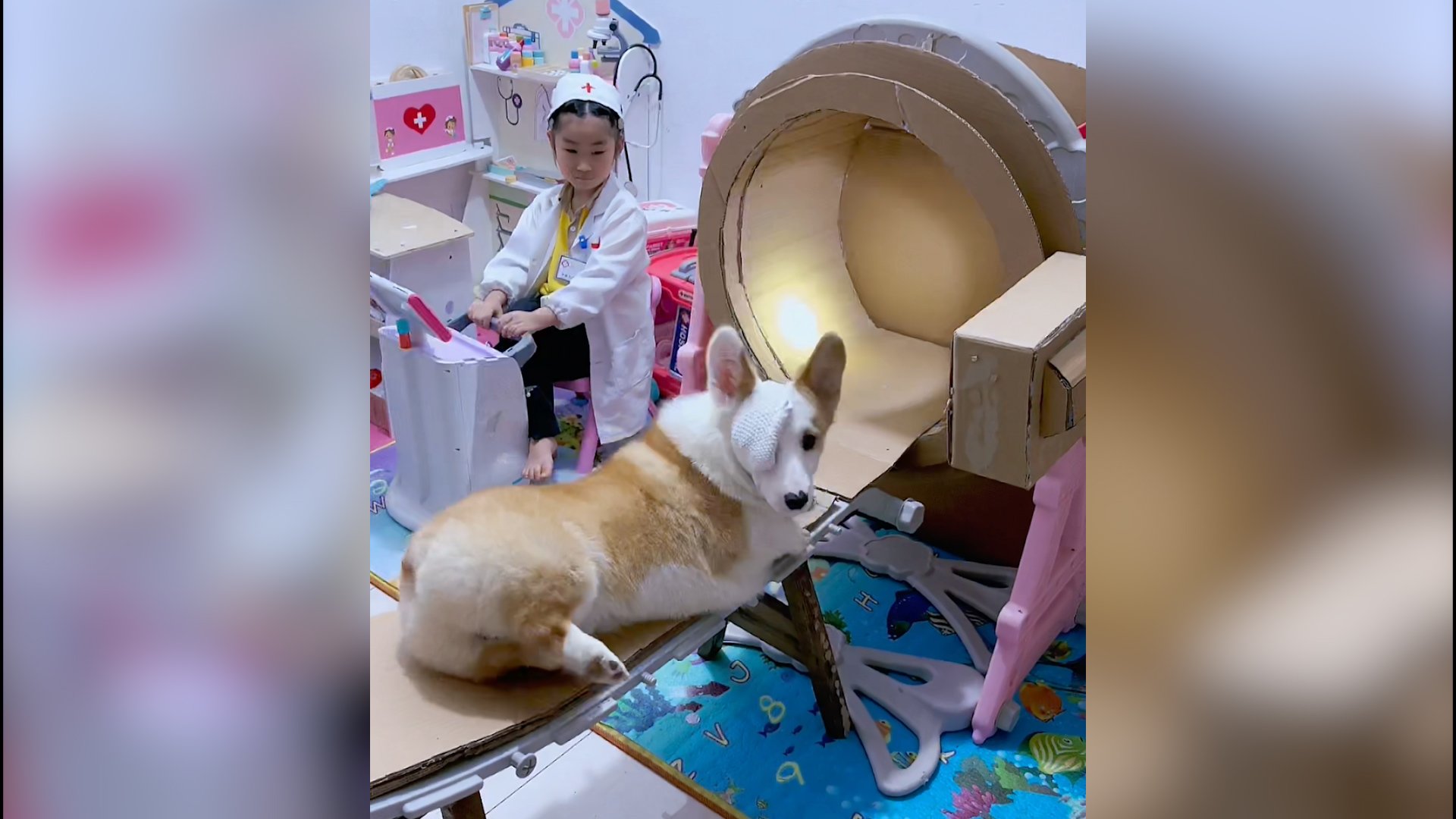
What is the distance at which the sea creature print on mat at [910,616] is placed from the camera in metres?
1.75

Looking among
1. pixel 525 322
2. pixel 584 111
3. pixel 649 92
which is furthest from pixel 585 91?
pixel 649 92

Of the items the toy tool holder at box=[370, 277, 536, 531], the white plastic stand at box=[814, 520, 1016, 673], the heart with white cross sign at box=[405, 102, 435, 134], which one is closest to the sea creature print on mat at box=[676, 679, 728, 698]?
the white plastic stand at box=[814, 520, 1016, 673]

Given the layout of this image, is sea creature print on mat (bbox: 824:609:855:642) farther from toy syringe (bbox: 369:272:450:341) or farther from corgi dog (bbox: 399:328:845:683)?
toy syringe (bbox: 369:272:450:341)

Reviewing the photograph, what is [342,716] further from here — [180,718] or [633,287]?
[633,287]

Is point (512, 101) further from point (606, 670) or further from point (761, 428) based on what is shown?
point (606, 670)

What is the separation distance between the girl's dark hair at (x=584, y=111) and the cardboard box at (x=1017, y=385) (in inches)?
47.7

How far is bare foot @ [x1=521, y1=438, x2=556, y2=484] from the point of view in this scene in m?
2.18

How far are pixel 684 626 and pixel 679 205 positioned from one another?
1757 millimetres

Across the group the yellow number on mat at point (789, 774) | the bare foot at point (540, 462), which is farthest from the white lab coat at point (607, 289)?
the yellow number on mat at point (789, 774)

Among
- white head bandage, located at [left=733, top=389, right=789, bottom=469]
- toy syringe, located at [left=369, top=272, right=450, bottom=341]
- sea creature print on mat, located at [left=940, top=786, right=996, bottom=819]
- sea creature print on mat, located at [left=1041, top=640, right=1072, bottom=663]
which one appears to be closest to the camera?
white head bandage, located at [left=733, top=389, right=789, bottom=469]

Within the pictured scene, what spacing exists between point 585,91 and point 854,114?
815 mm

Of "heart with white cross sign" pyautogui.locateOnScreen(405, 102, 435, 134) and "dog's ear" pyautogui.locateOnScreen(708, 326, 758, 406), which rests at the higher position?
"heart with white cross sign" pyautogui.locateOnScreen(405, 102, 435, 134)

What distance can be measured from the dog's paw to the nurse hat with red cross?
1.31 meters

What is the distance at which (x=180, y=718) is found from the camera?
0.59 ft
